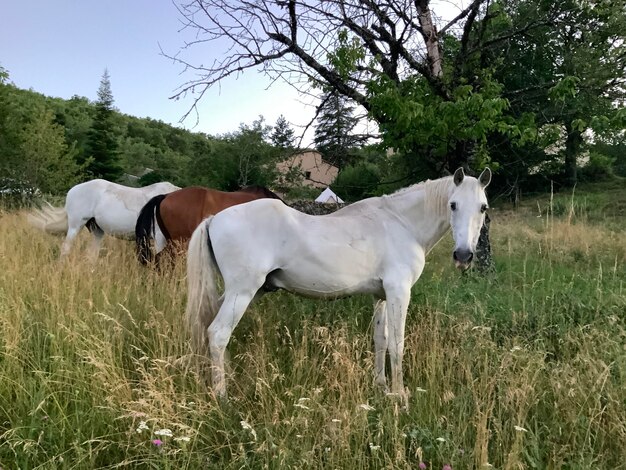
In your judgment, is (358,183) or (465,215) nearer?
(465,215)

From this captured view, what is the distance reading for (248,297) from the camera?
2.99 metres

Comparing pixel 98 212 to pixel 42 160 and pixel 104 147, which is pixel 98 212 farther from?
pixel 104 147

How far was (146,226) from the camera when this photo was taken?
6.05 meters

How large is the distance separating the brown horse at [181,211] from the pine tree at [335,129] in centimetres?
131

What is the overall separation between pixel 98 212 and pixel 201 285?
515 cm

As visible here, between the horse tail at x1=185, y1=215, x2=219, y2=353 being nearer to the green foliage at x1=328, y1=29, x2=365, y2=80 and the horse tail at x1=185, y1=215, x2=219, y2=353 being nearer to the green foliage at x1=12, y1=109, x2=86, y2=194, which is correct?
the green foliage at x1=328, y1=29, x2=365, y2=80

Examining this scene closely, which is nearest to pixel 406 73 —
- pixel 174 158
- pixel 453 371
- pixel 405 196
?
pixel 405 196

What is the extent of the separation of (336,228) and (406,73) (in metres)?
3.72

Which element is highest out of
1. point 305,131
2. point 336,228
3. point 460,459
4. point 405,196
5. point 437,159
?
point 305,131

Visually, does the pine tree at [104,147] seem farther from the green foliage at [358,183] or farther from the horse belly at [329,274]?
the horse belly at [329,274]

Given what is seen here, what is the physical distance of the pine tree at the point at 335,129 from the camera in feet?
20.5

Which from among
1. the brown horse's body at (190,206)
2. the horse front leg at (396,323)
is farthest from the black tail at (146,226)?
the horse front leg at (396,323)

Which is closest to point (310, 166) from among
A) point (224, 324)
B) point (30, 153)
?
point (224, 324)

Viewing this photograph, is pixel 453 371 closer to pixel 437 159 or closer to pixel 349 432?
pixel 349 432
